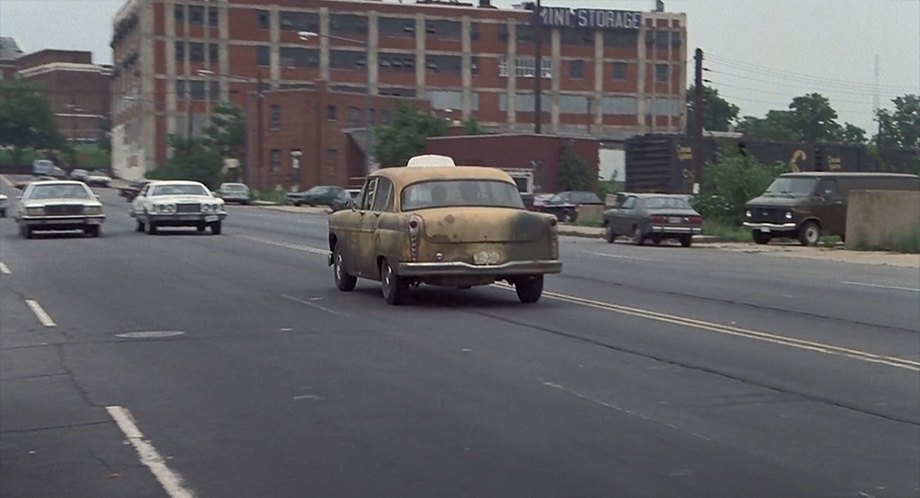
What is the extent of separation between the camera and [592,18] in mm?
113438

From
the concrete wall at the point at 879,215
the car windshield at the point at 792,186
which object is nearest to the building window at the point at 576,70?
the car windshield at the point at 792,186

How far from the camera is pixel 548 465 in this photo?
28.1 ft

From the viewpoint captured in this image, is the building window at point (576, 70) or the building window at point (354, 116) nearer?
the building window at point (354, 116)

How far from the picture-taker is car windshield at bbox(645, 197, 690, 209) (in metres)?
38.9

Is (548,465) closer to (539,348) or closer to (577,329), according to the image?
(539,348)

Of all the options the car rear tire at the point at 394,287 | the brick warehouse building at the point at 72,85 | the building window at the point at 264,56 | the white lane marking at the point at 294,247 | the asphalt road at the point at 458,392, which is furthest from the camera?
the brick warehouse building at the point at 72,85

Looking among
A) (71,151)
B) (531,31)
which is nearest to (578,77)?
(531,31)

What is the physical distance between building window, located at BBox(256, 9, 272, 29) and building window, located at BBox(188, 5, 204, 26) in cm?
448

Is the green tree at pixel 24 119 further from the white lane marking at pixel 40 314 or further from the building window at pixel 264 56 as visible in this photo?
the white lane marking at pixel 40 314

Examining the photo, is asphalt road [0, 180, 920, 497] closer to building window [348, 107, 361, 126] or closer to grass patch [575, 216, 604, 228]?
grass patch [575, 216, 604, 228]

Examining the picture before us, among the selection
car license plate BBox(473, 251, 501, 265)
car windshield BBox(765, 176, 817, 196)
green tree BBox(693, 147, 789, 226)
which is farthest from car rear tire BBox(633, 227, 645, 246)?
car license plate BBox(473, 251, 501, 265)

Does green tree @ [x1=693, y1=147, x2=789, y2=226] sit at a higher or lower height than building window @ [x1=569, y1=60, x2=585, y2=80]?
lower

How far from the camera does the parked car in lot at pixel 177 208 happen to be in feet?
129

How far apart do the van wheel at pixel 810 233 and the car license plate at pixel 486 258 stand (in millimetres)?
23001
